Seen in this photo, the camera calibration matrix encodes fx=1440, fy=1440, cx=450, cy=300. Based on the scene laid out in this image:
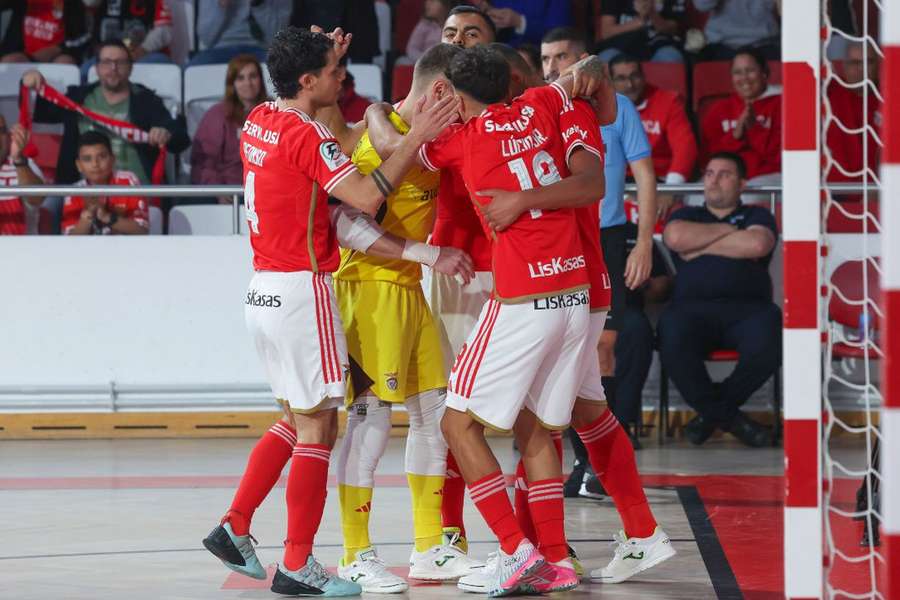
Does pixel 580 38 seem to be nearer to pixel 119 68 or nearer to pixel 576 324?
pixel 576 324

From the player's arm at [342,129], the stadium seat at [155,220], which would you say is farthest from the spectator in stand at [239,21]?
the player's arm at [342,129]

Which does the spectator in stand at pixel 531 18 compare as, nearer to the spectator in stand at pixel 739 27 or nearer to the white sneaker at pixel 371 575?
the spectator in stand at pixel 739 27

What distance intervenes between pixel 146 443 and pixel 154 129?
2453 mm

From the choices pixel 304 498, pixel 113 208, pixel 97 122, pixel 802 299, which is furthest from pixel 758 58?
pixel 802 299

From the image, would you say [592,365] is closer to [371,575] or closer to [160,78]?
[371,575]

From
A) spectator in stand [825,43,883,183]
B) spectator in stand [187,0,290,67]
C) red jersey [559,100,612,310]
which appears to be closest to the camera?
red jersey [559,100,612,310]

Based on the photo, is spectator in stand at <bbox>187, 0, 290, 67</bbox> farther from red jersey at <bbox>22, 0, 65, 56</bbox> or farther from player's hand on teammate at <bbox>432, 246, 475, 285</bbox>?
player's hand on teammate at <bbox>432, 246, 475, 285</bbox>

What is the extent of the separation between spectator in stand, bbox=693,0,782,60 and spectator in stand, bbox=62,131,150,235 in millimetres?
4819

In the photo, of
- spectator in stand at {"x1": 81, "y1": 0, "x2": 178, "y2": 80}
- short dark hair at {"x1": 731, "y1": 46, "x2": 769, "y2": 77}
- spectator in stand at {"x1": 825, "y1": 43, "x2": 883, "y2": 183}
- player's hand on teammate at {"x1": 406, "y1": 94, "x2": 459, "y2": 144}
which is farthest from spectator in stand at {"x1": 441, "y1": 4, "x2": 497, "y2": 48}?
spectator in stand at {"x1": 81, "y1": 0, "x2": 178, "y2": 80}

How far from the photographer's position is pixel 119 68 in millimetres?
10711

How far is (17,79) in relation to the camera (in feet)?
38.1

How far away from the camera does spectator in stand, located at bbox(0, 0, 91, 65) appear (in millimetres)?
12359

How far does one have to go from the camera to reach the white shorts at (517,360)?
4938 mm

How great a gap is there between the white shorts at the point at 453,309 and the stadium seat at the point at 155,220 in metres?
4.87
